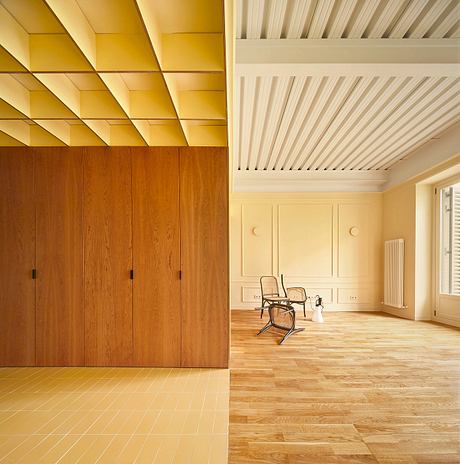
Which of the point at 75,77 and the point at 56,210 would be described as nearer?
the point at 75,77

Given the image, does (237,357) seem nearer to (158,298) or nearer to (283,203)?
(158,298)

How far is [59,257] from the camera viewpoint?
381cm

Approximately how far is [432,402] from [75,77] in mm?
4373

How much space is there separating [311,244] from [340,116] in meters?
3.87

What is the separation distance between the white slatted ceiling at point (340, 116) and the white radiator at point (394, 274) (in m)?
2.00

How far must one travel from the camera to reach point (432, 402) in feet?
9.70

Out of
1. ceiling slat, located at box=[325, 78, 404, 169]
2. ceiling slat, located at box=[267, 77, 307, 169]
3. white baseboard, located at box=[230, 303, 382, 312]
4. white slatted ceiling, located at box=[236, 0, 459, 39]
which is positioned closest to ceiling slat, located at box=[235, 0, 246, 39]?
white slatted ceiling, located at box=[236, 0, 459, 39]

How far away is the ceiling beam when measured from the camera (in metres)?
3.26

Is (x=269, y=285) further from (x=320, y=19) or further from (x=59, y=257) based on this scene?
(x=320, y=19)

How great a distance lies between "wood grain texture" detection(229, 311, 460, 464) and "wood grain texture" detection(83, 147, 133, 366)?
148cm

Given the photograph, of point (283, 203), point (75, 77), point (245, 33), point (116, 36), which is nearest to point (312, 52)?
point (245, 33)

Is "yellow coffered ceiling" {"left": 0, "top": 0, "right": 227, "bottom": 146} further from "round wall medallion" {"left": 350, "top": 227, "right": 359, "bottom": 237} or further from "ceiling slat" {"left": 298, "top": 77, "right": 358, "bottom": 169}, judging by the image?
"round wall medallion" {"left": 350, "top": 227, "right": 359, "bottom": 237}

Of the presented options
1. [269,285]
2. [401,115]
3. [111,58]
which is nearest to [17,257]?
[111,58]

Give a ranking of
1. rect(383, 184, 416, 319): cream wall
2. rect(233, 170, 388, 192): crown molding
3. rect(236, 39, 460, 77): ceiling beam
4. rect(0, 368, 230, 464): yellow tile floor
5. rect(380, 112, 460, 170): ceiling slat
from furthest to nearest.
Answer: rect(233, 170, 388, 192): crown molding, rect(383, 184, 416, 319): cream wall, rect(380, 112, 460, 170): ceiling slat, rect(236, 39, 460, 77): ceiling beam, rect(0, 368, 230, 464): yellow tile floor
